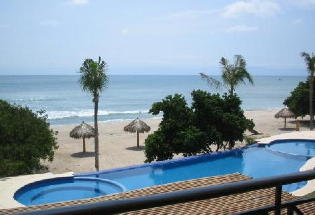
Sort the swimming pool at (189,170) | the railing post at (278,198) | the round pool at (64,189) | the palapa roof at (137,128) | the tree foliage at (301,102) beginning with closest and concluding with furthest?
the railing post at (278,198) < the round pool at (64,189) < the swimming pool at (189,170) < the palapa roof at (137,128) < the tree foliage at (301,102)

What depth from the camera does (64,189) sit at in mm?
15594

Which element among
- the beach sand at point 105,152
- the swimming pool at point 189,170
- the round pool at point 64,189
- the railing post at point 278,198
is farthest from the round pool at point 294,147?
the railing post at point 278,198

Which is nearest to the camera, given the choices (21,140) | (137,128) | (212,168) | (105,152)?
(21,140)

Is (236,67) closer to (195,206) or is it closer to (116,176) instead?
(116,176)

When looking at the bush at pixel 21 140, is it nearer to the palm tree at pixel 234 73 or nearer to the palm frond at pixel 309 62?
the palm tree at pixel 234 73

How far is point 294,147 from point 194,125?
24.3 feet

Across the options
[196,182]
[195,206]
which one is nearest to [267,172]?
[196,182]

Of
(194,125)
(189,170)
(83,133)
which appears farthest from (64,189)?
(83,133)

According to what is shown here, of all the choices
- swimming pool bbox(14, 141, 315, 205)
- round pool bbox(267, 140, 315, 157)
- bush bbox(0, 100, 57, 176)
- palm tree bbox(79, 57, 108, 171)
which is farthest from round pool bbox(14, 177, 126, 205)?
round pool bbox(267, 140, 315, 157)

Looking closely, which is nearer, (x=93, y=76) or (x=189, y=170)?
(x=189, y=170)

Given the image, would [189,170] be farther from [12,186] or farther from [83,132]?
[83,132]

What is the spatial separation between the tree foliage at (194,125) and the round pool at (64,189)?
3.58 m

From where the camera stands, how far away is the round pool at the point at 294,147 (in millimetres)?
22688

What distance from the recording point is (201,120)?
19922mm
